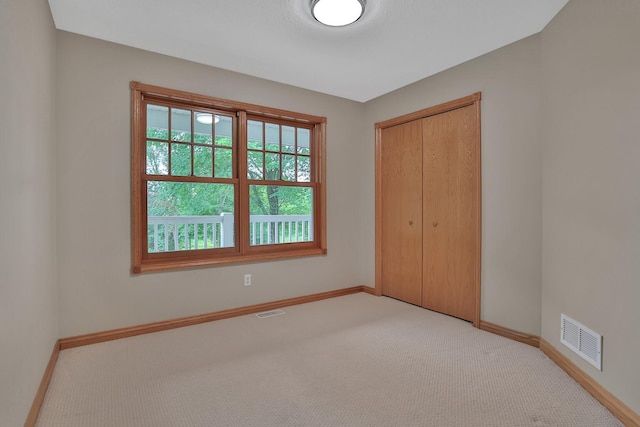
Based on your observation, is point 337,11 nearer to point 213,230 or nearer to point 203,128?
point 203,128

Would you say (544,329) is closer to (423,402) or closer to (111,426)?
(423,402)

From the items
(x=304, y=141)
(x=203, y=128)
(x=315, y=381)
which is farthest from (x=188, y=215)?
(x=315, y=381)

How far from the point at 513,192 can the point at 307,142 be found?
7.36 ft

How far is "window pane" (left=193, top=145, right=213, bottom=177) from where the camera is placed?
3068mm

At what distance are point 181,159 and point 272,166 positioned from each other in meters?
0.96

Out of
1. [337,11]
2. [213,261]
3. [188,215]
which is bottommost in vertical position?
[213,261]

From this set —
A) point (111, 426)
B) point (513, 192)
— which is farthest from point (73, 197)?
point (513, 192)

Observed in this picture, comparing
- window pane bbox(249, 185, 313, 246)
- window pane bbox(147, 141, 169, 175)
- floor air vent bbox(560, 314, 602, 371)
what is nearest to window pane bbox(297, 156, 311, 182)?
window pane bbox(249, 185, 313, 246)

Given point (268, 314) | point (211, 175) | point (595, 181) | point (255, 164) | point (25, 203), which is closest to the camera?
point (25, 203)

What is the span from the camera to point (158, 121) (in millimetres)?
2961

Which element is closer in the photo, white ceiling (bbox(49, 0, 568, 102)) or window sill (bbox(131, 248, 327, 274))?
white ceiling (bbox(49, 0, 568, 102))

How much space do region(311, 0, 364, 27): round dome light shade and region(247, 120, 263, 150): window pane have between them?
151cm

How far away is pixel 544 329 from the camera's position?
2.39m

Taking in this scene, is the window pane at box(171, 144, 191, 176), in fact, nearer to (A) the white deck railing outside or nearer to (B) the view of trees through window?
(B) the view of trees through window
